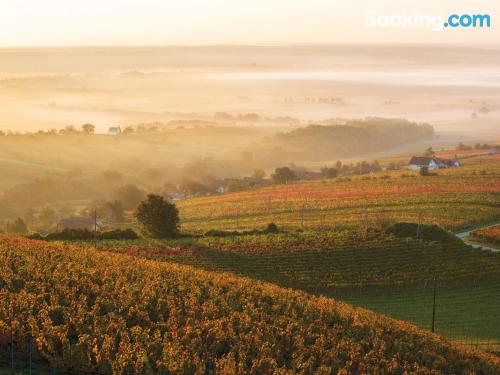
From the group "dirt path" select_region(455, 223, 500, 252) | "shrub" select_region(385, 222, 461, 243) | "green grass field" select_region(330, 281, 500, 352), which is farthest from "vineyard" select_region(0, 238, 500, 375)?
"dirt path" select_region(455, 223, 500, 252)

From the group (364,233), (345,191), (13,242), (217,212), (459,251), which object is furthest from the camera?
(345,191)

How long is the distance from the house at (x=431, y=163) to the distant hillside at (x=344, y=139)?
36.7 meters

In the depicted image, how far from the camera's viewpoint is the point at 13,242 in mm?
43969

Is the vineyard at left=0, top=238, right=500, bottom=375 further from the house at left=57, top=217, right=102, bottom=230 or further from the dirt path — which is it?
the house at left=57, top=217, right=102, bottom=230

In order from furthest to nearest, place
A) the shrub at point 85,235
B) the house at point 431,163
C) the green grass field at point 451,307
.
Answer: the house at point 431,163, the shrub at point 85,235, the green grass field at point 451,307

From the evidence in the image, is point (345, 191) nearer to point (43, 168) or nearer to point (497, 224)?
point (497, 224)

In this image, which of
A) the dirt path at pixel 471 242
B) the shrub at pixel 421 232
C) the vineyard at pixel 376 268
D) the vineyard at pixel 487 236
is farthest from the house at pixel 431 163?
the vineyard at pixel 376 268

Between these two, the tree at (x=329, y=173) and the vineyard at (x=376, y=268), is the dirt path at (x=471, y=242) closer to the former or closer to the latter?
the vineyard at (x=376, y=268)

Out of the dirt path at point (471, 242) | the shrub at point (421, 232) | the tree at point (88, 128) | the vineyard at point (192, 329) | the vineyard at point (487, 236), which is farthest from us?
the tree at point (88, 128)

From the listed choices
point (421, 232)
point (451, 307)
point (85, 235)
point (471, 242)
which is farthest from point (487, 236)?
point (85, 235)

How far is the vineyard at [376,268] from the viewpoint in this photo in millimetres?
41031

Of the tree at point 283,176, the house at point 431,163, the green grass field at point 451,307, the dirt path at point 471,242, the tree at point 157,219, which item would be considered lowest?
the green grass field at point 451,307

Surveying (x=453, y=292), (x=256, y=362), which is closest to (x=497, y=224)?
(x=453, y=292)

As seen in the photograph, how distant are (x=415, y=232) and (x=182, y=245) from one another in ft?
50.0
